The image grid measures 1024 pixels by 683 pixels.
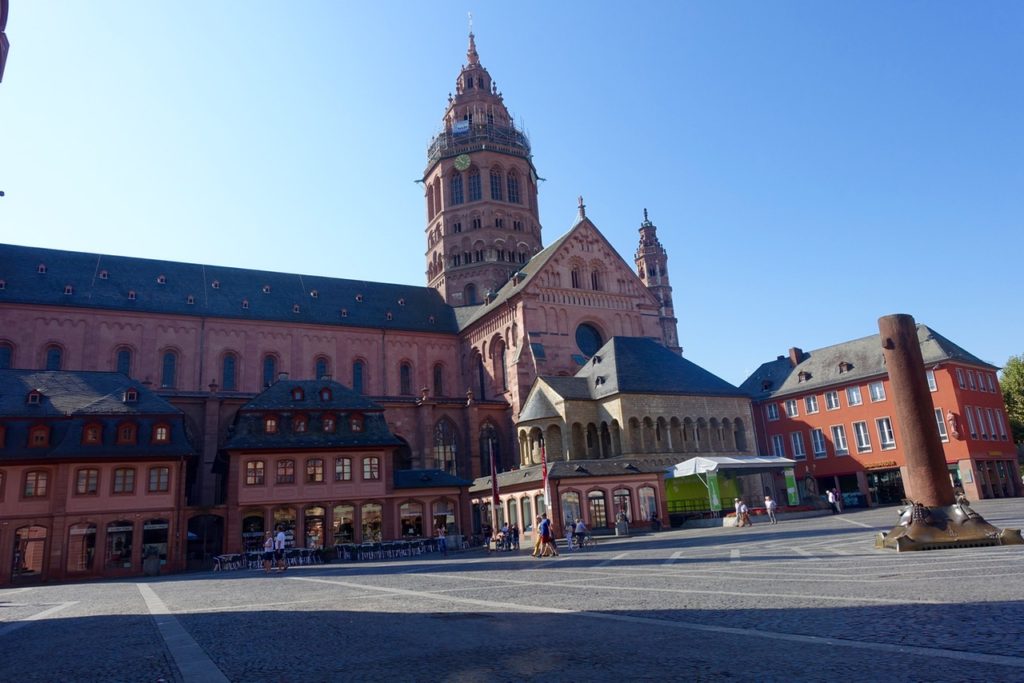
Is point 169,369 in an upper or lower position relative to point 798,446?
upper

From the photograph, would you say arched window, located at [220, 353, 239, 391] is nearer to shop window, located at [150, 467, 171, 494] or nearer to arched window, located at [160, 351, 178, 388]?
arched window, located at [160, 351, 178, 388]

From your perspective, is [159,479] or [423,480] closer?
[159,479]

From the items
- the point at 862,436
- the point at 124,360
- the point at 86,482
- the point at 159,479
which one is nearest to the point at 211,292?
the point at 124,360

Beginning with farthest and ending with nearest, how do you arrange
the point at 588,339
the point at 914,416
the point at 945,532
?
the point at 588,339 < the point at 914,416 < the point at 945,532

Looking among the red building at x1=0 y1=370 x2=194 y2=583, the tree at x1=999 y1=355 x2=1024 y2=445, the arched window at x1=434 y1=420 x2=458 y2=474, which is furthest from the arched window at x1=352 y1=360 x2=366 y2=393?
the tree at x1=999 y1=355 x2=1024 y2=445

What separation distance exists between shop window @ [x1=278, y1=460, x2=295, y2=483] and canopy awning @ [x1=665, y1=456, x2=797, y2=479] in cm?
2237

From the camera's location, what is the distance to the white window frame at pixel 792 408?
59344mm

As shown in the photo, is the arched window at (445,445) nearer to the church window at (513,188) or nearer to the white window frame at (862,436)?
the church window at (513,188)

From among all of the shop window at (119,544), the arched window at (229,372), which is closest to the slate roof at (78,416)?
the shop window at (119,544)

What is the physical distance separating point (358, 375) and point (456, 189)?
75.1ft

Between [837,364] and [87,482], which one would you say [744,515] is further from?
[87,482]

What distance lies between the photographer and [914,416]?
20344 mm

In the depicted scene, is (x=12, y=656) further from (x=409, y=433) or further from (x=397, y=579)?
(x=409, y=433)

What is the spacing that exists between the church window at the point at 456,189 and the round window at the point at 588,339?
20586 mm
